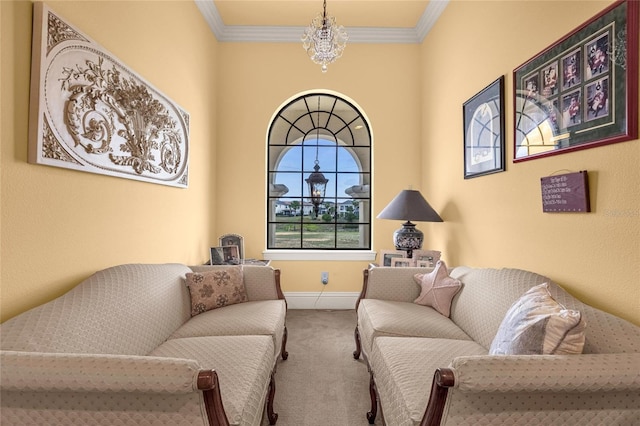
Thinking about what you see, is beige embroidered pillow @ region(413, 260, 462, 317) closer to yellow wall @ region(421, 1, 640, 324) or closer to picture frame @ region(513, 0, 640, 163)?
yellow wall @ region(421, 1, 640, 324)

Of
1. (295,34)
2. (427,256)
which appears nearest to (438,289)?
(427,256)

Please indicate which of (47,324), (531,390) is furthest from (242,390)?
(531,390)

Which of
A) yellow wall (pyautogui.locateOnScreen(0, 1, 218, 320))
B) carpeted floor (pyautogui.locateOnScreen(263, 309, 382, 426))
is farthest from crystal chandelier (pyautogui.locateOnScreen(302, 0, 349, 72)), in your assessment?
carpeted floor (pyautogui.locateOnScreen(263, 309, 382, 426))

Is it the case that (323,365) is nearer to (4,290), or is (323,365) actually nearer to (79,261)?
(79,261)

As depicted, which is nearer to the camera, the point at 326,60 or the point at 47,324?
the point at 47,324

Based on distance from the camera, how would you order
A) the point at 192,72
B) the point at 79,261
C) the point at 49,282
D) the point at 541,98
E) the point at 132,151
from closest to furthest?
the point at 49,282
the point at 79,261
the point at 541,98
the point at 132,151
the point at 192,72

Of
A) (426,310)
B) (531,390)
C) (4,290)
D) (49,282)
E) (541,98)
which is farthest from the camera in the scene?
(426,310)

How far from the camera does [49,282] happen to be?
1431mm

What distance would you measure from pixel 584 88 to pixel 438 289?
142 cm

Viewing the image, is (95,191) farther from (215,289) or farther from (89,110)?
(215,289)

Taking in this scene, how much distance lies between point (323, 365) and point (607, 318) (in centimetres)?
176

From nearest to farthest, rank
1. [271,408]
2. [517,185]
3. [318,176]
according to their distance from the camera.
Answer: [271,408] → [517,185] → [318,176]

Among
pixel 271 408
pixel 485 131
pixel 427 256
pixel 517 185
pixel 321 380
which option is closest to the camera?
pixel 271 408

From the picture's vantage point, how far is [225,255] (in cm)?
319
